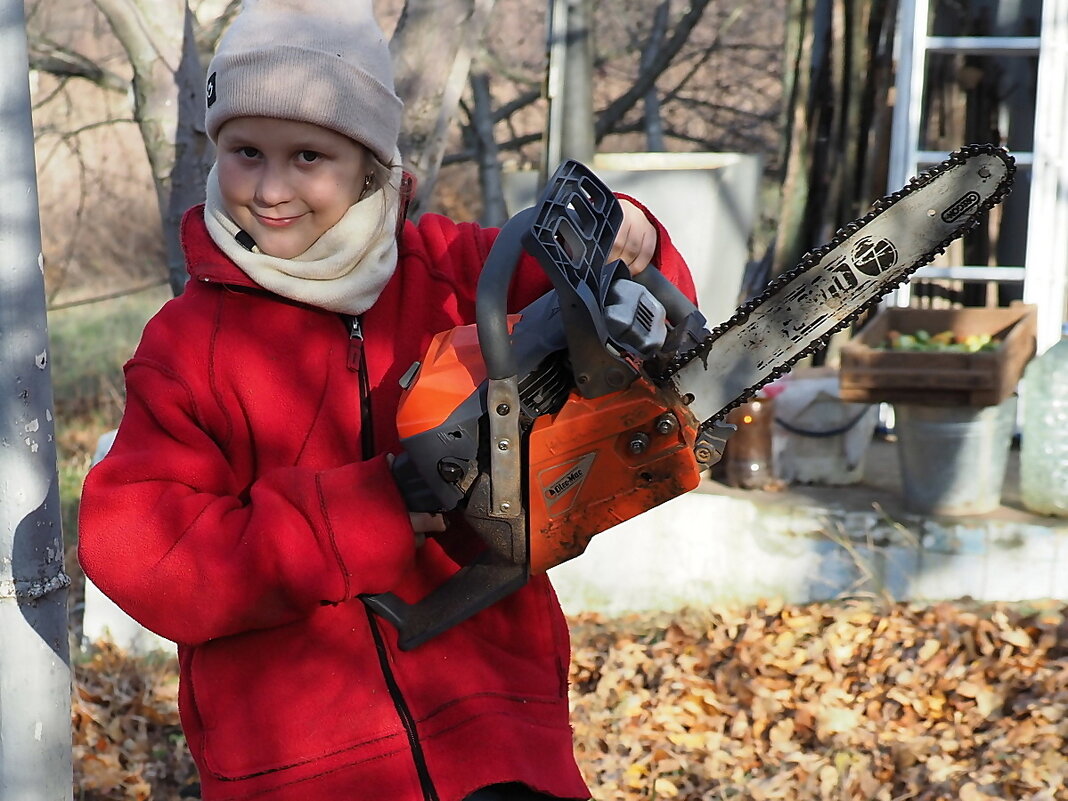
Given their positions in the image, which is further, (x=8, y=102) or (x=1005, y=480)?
(x=1005, y=480)

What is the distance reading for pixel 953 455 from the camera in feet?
16.3

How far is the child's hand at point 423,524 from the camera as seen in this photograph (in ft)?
6.02

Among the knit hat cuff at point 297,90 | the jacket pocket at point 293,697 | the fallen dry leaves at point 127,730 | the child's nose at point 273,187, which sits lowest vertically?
the fallen dry leaves at point 127,730

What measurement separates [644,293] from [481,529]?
40 cm

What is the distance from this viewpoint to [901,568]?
5047 millimetres

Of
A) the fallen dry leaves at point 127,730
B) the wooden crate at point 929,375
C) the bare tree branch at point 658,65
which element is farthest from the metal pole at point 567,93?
the bare tree branch at point 658,65

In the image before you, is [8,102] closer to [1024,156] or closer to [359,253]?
[359,253]

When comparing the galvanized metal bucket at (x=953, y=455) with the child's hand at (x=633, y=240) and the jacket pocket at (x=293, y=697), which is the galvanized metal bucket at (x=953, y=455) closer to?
the child's hand at (x=633, y=240)

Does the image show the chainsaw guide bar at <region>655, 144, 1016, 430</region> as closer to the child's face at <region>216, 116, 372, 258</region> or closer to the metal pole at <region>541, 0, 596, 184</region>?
the child's face at <region>216, 116, 372, 258</region>

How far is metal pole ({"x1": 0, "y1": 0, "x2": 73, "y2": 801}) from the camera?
2014 millimetres

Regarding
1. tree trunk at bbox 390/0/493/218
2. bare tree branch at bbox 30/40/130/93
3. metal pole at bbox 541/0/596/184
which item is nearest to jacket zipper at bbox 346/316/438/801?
tree trunk at bbox 390/0/493/218

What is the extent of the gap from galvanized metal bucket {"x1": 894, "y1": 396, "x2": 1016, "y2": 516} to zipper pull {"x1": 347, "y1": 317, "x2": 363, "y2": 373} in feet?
11.2

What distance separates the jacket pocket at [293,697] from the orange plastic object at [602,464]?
1.10 feet

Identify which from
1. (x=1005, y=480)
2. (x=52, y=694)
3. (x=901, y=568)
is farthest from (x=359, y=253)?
(x=1005, y=480)
